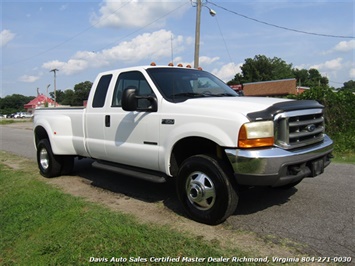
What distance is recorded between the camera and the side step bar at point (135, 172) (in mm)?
4710

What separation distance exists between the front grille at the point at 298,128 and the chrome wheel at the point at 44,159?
508 cm

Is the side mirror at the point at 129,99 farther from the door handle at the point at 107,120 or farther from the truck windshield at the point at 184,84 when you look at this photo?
the door handle at the point at 107,120

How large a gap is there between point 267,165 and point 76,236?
2.30m

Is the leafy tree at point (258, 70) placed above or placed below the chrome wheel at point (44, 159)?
above

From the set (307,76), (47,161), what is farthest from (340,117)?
(307,76)

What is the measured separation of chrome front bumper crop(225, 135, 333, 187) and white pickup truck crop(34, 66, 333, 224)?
0.4 inches

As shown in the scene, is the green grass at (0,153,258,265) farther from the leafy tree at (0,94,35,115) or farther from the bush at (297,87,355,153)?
the leafy tree at (0,94,35,115)

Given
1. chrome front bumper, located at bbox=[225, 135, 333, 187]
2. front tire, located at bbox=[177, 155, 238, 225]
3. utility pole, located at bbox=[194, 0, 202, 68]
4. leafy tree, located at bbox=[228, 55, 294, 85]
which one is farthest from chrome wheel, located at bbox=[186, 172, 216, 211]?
leafy tree, located at bbox=[228, 55, 294, 85]

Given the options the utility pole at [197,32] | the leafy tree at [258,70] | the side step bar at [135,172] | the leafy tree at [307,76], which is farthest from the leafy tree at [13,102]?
the side step bar at [135,172]

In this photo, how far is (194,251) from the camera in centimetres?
340

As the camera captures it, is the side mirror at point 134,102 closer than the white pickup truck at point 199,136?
No

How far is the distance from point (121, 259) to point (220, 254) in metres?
0.97

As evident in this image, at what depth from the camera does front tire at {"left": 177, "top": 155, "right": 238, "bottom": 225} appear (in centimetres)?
393

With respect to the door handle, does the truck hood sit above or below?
above
